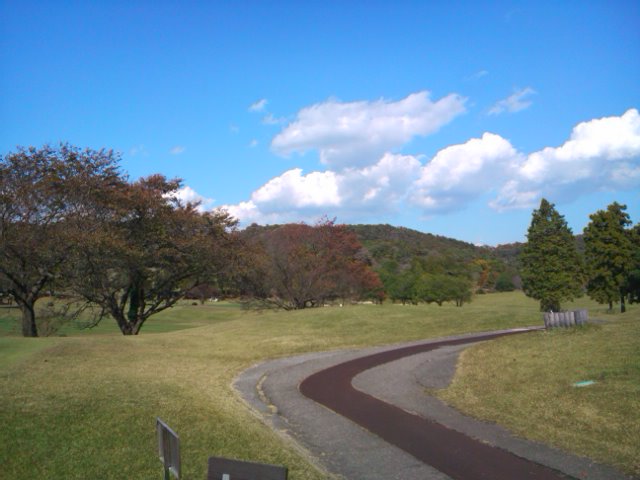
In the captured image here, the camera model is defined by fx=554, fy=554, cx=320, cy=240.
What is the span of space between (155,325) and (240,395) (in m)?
39.9

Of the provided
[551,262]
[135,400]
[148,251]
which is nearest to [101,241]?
[148,251]

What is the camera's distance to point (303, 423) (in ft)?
34.5

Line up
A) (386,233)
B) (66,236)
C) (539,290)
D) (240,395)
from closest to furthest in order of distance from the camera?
1. (240,395)
2. (66,236)
3. (539,290)
4. (386,233)

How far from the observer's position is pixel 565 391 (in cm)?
1155

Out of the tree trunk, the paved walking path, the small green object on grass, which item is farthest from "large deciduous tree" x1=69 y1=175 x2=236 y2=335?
the small green object on grass

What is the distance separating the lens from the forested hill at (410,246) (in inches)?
4437

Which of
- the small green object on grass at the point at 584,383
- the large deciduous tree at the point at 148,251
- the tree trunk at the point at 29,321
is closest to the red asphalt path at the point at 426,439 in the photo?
the small green object on grass at the point at 584,383

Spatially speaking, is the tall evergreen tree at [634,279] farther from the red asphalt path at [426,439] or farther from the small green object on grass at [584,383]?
the red asphalt path at [426,439]

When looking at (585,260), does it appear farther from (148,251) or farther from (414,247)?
(414,247)

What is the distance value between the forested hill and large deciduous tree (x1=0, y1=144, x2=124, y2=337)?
246 feet

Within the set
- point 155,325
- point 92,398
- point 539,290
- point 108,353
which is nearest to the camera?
point 92,398

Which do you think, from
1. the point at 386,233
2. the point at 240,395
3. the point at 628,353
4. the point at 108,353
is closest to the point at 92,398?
the point at 240,395

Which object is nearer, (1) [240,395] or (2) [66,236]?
(1) [240,395]

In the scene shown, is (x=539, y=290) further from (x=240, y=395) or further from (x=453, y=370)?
(x=240, y=395)
